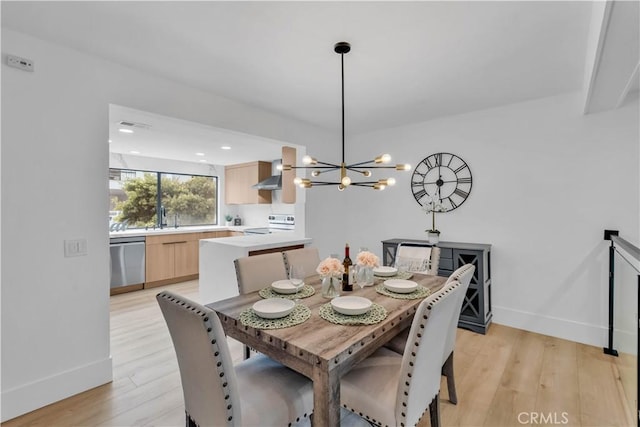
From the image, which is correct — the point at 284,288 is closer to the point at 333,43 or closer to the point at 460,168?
the point at 333,43

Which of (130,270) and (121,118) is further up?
(121,118)

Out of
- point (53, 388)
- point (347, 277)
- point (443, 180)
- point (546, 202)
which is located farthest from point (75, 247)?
point (546, 202)

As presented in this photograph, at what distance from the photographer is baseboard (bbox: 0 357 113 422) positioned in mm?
1854

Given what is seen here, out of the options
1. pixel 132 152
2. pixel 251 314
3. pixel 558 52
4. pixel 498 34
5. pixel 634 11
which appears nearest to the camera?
pixel 634 11

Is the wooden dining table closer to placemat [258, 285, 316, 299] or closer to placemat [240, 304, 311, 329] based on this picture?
placemat [240, 304, 311, 329]

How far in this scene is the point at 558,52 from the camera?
2098 mm

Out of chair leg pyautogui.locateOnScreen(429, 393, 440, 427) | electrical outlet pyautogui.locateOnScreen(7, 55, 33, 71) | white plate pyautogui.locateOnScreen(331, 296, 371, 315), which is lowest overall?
chair leg pyautogui.locateOnScreen(429, 393, 440, 427)

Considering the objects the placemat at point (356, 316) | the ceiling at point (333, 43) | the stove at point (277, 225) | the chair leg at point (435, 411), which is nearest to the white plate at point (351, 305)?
the placemat at point (356, 316)

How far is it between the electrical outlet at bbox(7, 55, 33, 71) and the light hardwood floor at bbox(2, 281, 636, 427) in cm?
215

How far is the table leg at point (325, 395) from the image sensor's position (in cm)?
118

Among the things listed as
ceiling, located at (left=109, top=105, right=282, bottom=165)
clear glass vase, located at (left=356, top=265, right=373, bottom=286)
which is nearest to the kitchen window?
ceiling, located at (left=109, top=105, right=282, bottom=165)

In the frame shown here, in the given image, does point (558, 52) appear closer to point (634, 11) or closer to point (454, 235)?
point (634, 11)

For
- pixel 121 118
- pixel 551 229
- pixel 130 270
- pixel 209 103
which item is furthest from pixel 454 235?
pixel 130 270

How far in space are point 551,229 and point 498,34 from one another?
2.03 m
